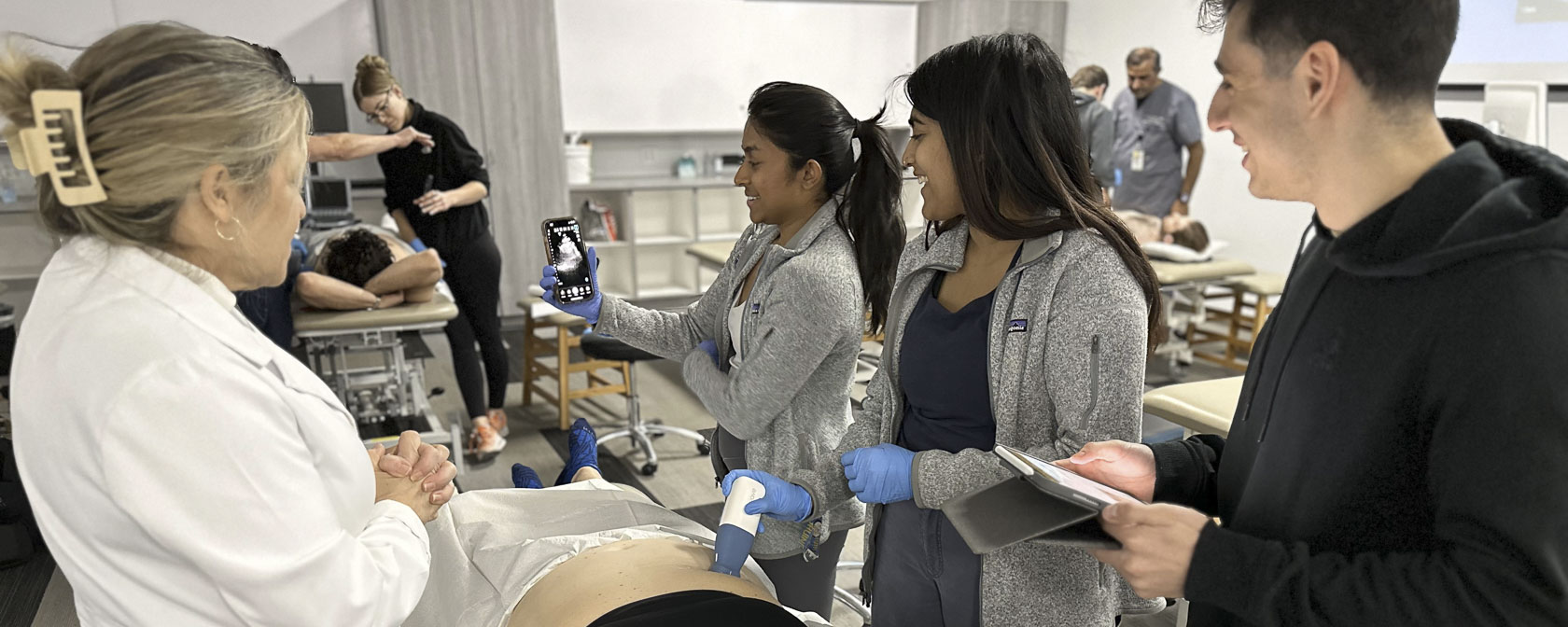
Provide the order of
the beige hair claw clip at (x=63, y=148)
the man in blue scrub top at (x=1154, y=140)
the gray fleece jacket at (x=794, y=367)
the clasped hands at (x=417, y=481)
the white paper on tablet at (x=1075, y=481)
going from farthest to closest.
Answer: the man in blue scrub top at (x=1154, y=140)
the gray fleece jacket at (x=794, y=367)
the clasped hands at (x=417, y=481)
the white paper on tablet at (x=1075, y=481)
the beige hair claw clip at (x=63, y=148)

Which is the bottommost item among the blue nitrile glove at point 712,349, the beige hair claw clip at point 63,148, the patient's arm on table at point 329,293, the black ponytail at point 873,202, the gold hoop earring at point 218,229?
the patient's arm on table at point 329,293

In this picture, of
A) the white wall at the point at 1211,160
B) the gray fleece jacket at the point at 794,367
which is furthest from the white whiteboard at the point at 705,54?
the gray fleece jacket at the point at 794,367

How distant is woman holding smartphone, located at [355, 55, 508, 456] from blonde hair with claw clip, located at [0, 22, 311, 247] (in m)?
2.67

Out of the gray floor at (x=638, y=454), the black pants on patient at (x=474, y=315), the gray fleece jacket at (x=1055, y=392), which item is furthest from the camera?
the black pants on patient at (x=474, y=315)

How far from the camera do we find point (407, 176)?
347 centimetres

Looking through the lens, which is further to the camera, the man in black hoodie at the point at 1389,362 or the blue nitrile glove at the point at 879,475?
the blue nitrile glove at the point at 879,475

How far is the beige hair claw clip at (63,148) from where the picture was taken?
740mm

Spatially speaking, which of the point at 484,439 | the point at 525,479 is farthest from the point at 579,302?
the point at 484,439

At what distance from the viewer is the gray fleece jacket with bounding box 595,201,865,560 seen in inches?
61.1

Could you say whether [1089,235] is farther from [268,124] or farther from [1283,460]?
[268,124]

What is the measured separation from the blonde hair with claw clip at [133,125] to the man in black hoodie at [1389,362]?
839 millimetres

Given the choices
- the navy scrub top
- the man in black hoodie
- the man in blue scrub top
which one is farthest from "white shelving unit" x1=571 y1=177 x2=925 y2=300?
the man in black hoodie

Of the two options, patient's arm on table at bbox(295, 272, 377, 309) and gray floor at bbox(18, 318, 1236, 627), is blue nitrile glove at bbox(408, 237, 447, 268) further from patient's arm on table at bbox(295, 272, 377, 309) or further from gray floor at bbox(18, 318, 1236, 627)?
gray floor at bbox(18, 318, 1236, 627)

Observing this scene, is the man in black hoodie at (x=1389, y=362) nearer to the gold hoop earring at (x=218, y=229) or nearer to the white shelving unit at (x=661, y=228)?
the gold hoop earring at (x=218, y=229)
